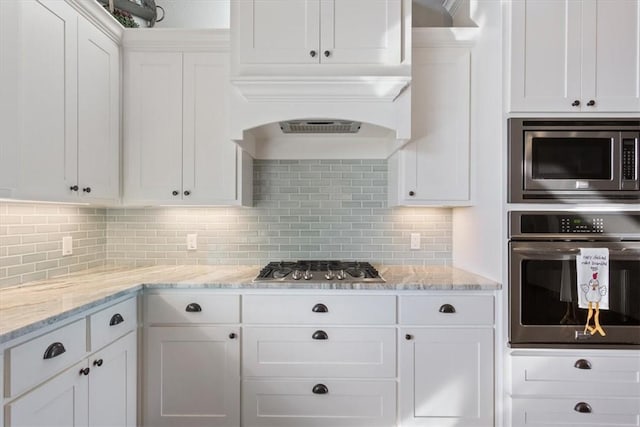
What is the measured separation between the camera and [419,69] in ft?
7.12

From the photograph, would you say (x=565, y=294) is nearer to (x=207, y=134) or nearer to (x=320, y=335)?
(x=320, y=335)

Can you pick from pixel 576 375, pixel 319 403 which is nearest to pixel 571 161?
pixel 576 375

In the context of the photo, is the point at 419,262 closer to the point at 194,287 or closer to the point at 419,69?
the point at 419,69

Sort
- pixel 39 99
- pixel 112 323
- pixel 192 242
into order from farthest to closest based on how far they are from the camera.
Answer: pixel 192 242 < pixel 112 323 < pixel 39 99

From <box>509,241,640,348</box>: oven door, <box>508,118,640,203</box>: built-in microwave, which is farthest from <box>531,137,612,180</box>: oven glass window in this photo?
<box>509,241,640,348</box>: oven door

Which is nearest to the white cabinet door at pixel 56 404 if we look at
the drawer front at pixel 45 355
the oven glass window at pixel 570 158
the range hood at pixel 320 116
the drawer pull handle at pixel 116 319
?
the drawer front at pixel 45 355

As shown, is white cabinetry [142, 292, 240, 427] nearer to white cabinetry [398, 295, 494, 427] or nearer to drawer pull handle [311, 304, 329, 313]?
drawer pull handle [311, 304, 329, 313]

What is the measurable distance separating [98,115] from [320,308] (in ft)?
5.22

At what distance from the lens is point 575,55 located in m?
1.84

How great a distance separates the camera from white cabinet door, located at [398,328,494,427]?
1.93 meters

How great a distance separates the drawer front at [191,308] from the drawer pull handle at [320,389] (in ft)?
1.77

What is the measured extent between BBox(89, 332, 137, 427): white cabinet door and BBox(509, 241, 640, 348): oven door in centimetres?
194

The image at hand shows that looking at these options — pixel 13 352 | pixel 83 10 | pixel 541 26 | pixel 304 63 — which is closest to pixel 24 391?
pixel 13 352

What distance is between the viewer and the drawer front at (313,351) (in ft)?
6.37
